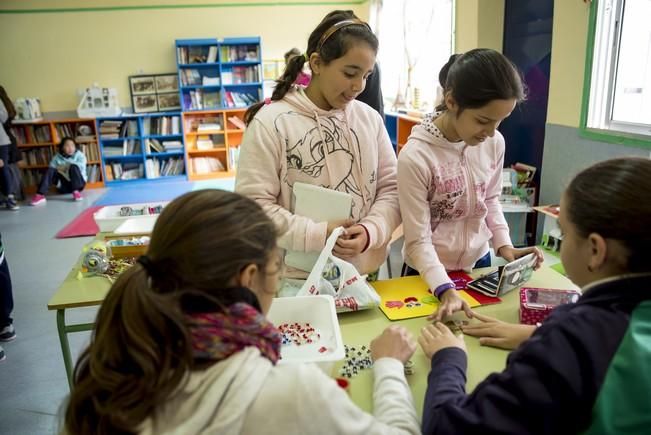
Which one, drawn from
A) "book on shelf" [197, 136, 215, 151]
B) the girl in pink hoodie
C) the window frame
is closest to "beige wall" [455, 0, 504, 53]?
the window frame

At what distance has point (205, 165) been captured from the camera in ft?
24.6

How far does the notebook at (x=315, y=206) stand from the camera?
1380mm

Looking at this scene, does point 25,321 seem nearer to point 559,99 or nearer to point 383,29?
point 559,99

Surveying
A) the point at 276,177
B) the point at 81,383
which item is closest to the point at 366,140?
the point at 276,177

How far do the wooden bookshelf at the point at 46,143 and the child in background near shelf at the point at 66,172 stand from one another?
42 centimetres

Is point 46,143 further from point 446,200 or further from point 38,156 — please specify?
point 446,200

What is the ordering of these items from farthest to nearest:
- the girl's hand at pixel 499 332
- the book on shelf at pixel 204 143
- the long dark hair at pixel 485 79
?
the book on shelf at pixel 204 143 → the long dark hair at pixel 485 79 → the girl's hand at pixel 499 332

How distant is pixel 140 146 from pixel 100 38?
1.64m

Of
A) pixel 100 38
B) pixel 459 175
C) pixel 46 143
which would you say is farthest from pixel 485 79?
pixel 100 38

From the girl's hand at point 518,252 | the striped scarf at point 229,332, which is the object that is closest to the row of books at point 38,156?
the girl's hand at point 518,252

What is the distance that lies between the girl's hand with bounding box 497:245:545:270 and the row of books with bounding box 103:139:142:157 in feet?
21.8

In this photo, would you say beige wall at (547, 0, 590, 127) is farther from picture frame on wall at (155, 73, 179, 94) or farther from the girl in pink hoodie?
picture frame on wall at (155, 73, 179, 94)

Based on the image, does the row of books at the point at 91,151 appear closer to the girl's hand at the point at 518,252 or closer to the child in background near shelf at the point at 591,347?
the girl's hand at the point at 518,252

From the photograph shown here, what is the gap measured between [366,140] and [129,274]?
0.93 metres
